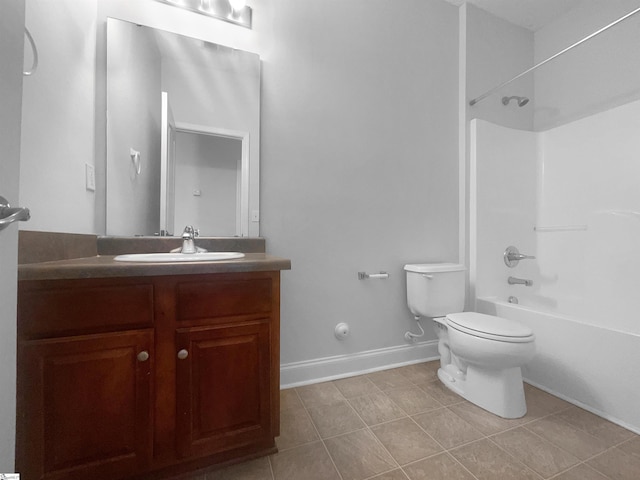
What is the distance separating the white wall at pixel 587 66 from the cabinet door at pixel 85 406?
311 cm

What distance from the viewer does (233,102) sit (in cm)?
144

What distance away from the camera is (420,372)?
1.75 m

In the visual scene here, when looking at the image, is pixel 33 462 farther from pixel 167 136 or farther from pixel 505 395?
pixel 505 395

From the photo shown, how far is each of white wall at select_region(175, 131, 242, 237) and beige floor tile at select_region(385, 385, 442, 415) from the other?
50.8 inches

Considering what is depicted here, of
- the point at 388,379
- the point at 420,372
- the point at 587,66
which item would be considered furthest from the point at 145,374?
the point at 587,66

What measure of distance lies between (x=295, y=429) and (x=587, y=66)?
10.4 feet

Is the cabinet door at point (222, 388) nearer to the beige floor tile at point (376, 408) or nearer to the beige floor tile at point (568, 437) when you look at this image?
the beige floor tile at point (376, 408)

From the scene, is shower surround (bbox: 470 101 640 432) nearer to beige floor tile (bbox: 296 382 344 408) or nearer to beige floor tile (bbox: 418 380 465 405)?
beige floor tile (bbox: 418 380 465 405)

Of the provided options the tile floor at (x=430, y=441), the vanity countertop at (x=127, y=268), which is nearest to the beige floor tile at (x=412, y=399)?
the tile floor at (x=430, y=441)

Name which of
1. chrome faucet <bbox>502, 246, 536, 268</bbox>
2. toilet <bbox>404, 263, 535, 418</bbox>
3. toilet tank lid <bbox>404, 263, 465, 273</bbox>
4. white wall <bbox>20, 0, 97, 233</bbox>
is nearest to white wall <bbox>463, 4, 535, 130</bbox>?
chrome faucet <bbox>502, 246, 536, 268</bbox>

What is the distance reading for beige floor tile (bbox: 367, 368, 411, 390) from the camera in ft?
5.23

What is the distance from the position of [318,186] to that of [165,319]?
1084 mm

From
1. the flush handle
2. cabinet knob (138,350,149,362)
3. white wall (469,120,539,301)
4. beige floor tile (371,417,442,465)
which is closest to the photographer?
the flush handle

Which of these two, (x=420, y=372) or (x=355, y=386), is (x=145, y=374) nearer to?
(x=355, y=386)
